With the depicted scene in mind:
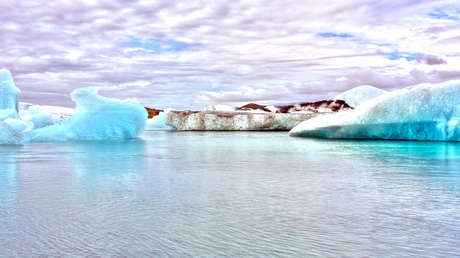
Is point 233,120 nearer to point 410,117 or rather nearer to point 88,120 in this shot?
point 88,120

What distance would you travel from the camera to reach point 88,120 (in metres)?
11.1

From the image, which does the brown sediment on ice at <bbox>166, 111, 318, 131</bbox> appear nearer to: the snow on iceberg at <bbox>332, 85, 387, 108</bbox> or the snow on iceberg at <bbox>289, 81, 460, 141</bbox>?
the snow on iceberg at <bbox>332, 85, 387, 108</bbox>

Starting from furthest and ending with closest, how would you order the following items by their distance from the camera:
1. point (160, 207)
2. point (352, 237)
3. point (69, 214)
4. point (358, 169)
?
point (358, 169) < point (160, 207) < point (69, 214) < point (352, 237)

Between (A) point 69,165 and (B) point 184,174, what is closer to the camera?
(B) point 184,174

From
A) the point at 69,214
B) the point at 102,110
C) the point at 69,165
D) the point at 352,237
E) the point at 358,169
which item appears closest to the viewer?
the point at 352,237

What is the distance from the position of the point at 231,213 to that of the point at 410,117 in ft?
26.4

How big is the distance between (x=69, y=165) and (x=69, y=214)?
2.59 m

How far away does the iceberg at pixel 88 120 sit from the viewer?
1031 cm

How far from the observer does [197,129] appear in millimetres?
21969

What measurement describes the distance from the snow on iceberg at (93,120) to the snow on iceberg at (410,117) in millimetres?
5132

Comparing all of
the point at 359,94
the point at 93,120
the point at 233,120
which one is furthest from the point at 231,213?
the point at 359,94

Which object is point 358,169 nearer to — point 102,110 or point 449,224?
point 449,224

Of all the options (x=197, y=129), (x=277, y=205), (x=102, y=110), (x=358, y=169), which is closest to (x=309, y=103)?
(x=197, y=129)

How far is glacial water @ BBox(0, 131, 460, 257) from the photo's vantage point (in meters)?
1.61
